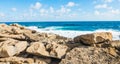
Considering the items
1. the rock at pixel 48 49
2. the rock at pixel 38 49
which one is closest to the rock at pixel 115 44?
the rock at pixel 48 49

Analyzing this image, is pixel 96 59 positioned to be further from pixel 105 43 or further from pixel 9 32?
pixel 9 32

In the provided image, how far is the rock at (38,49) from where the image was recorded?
7.86 meters

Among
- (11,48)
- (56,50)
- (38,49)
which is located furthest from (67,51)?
(11,48)

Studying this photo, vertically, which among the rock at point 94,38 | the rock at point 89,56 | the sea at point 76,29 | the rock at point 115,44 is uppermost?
the rock at point 94,38

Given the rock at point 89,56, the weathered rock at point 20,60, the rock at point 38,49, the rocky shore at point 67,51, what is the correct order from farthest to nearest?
the rock at point 38,49 → the weathered rock at point 20,60 → the rocky shore at point 67,51 → the rock at point 89,56

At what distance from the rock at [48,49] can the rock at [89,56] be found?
0.31 metres

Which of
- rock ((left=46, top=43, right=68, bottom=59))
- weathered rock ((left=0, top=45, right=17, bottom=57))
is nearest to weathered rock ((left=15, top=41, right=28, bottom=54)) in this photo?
weathered rock ((left=0, top=45, right=17, bottom=57))

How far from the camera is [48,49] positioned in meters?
8.15

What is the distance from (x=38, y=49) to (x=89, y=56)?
67.6 inches

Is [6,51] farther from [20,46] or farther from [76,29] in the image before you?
[76,29]

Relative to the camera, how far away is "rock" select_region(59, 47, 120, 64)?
24.3 ft

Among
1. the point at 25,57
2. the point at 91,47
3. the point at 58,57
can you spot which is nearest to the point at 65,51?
the point at 58,57

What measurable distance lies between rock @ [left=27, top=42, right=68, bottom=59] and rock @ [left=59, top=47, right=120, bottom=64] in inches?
12.3

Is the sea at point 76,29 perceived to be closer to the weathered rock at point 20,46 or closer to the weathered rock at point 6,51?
the weathered rock at point 20,46
